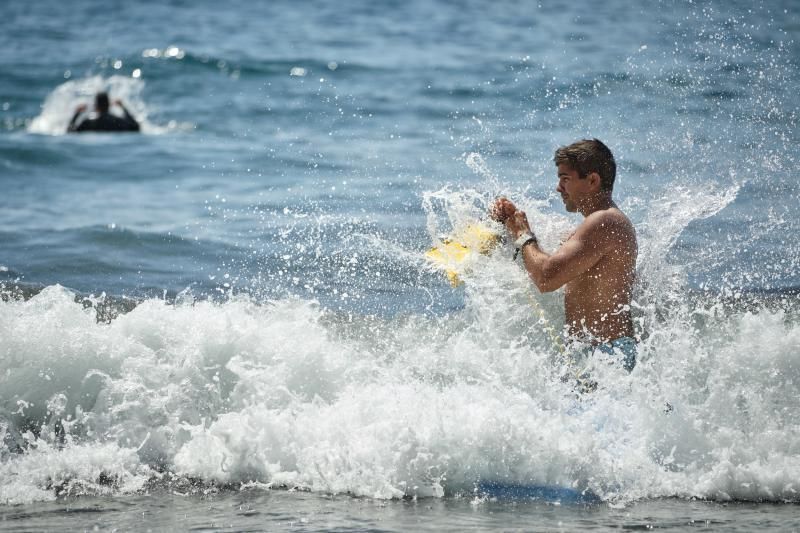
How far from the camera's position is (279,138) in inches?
634

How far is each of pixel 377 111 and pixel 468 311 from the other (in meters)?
10.3

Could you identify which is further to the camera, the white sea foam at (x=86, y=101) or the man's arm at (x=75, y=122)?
the white sea foam at (x=86, y=101)

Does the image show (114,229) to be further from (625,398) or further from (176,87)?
(176,87)

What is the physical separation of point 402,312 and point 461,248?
6.08 ft

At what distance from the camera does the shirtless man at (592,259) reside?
6055mm

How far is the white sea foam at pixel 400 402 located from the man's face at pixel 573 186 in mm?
495

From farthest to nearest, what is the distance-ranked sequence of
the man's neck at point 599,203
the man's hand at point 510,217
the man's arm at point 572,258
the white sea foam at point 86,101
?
the white sea foam at point 86,101 < the man's hand at point 510,217 < the man's neck at point 599,203 < the man's arm at point 572,258

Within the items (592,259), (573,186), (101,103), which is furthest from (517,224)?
(101,103)

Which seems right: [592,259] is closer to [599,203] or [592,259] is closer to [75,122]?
[599,203]

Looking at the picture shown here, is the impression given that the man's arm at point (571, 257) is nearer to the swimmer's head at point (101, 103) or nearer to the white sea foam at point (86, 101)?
the white sea foam at point (86, 101)

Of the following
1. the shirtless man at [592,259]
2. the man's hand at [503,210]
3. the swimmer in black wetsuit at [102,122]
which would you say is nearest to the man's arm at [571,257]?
the shirtless man at [592,259]

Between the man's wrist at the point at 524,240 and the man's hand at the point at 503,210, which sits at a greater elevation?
the man's hand at the point at 503,210

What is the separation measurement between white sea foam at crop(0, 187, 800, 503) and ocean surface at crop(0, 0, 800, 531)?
17 mm

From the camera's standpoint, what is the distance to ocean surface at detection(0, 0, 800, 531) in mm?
5707
